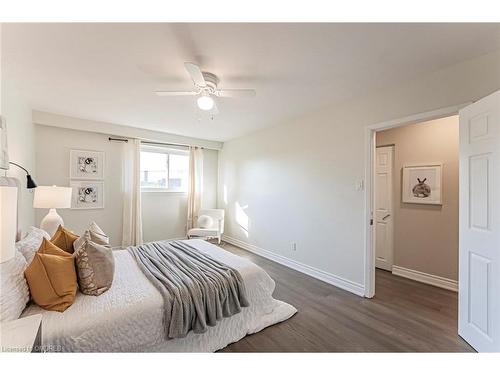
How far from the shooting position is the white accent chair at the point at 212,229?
14.9ft

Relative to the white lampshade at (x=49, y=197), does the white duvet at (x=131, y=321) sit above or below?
below

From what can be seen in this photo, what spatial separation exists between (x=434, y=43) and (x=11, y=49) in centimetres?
334

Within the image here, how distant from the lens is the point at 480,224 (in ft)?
5.61

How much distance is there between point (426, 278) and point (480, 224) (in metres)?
1.80

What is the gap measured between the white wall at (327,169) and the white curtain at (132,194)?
85.6 inches

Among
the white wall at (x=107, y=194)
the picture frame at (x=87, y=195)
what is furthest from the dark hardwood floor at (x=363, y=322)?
the picture frame at (x=87, y=195)

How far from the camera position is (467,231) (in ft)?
6.04

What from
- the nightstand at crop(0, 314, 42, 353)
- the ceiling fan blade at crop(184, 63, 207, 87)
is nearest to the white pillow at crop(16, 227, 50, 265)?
the nightstand at crop(0, 314, 42, 353)

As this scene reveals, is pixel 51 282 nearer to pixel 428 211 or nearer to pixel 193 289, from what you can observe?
pixel 193 289

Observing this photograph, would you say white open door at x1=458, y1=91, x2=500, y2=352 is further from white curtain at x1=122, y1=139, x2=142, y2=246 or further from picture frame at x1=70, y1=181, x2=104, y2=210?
picture frame at x1=70, y1=181, x2=104, y2=210

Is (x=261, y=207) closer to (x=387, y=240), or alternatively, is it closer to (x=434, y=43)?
(x=387, y=240)

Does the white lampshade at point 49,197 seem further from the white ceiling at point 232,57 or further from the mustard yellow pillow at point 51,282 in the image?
the mustard yellow pillow at point 51,282

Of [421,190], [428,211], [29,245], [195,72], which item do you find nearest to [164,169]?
[29,245]

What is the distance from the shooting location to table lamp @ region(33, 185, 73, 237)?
2607mm
